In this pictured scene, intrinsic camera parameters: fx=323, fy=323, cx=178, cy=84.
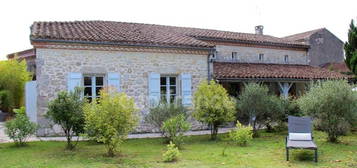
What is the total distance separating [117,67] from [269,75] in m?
7.76

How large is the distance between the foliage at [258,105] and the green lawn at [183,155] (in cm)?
140

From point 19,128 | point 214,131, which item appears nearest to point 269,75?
point 214,131

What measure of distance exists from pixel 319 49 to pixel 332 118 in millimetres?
21048

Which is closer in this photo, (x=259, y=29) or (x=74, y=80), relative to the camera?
(x=74, y=80)

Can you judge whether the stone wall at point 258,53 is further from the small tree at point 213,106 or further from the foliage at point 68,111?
the foliage at point 68,111

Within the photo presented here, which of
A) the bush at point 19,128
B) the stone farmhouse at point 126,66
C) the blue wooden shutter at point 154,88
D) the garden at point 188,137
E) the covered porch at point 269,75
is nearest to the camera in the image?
the garden at point 188,137

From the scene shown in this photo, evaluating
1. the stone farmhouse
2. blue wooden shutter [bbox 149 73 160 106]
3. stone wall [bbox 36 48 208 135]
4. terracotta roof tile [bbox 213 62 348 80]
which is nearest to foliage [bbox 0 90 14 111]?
the stone farmhouse

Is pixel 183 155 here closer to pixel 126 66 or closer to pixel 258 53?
pixel 126 66

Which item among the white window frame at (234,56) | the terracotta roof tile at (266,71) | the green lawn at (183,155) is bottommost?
the green lawn at (183,155)

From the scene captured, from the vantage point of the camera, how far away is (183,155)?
886cm

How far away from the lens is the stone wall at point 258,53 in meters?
18.7

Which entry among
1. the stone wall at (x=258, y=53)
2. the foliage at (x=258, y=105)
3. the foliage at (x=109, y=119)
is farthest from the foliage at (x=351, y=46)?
the foliage at (x=109, y=119)

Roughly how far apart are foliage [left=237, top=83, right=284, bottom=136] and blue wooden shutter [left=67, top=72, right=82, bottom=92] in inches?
A: 243

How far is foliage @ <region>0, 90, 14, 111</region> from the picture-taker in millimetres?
20516
